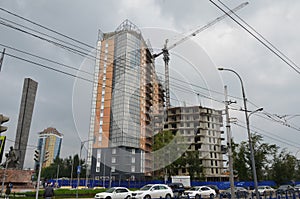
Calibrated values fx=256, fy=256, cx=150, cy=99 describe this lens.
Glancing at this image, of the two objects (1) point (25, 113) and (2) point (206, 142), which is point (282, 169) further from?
(1) point (25, 113)

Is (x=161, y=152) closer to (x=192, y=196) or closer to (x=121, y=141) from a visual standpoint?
(x=192, y=196)

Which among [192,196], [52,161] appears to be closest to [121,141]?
[192,196]

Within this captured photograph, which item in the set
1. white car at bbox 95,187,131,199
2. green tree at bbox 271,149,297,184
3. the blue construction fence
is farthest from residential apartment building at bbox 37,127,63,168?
green tree at bbox 271,149,297,184

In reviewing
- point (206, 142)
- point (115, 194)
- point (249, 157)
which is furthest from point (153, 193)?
point (206, 142)

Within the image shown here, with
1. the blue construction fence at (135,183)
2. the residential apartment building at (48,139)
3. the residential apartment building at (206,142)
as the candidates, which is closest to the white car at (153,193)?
the residential apartment building at (48,139)

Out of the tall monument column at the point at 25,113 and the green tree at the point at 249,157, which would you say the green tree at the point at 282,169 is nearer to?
the green tree at the point at 249,157

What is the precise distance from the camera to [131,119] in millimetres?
41219

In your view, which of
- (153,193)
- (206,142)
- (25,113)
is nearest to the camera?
(153,193)

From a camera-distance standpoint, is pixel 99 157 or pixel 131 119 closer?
pixel 131 119

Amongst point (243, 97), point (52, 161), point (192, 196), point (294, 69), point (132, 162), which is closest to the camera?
point (294, 69)

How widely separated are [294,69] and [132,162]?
52.0 meters

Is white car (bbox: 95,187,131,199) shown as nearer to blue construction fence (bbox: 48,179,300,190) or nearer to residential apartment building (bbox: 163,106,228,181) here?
blue construction fence (bbox: 48,179,300,190)

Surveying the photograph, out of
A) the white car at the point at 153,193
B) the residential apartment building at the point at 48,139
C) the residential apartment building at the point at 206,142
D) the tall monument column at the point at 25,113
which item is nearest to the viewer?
the residential apartment building at the point at 48,139

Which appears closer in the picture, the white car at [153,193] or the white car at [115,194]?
the white car at [153,193]
